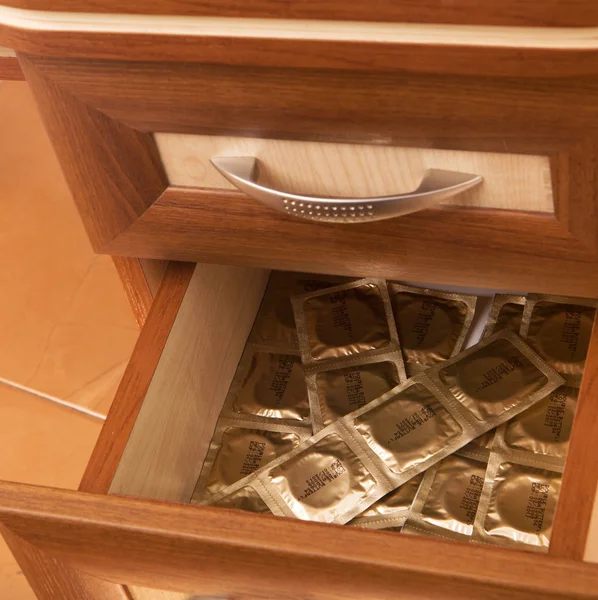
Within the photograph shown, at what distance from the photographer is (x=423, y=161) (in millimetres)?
493

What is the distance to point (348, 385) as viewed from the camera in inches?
30.3

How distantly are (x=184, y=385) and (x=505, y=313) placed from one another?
291mm

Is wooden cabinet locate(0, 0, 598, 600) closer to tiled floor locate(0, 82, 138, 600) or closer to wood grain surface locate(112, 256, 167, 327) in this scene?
wood grain surface locate(112, 256, 167, 327)

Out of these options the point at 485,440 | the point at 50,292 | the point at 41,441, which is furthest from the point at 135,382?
the point at 50,292

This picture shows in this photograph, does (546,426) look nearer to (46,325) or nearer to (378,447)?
(378,447)

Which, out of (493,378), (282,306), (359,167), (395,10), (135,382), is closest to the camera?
(395,10)

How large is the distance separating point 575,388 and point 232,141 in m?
0.36

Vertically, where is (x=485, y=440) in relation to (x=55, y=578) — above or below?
above

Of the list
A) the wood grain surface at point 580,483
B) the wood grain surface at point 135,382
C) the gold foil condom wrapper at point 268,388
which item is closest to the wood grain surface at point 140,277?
the wood grain surface at point 135,382

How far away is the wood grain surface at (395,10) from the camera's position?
0.39 m

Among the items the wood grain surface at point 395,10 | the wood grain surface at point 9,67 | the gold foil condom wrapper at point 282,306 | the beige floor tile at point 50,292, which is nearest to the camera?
the wood grain surface at point 395,10

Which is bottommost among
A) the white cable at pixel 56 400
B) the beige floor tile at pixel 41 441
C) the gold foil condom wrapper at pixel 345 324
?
the beige floor tile at pixel 41 441

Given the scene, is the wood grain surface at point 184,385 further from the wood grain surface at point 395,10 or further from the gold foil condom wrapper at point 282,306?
the wood grain surface at point 395,10

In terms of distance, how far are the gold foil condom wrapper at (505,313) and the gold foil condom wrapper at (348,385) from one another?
0.09 m
